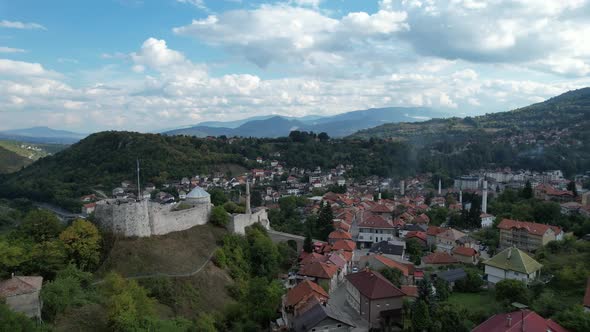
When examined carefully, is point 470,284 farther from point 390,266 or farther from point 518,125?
point 518,125

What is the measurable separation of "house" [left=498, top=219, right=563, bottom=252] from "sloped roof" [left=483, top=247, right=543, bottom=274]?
8.73 metres

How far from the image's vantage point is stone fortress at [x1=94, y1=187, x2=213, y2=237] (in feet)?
77.8

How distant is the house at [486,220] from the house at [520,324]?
96.1 ft

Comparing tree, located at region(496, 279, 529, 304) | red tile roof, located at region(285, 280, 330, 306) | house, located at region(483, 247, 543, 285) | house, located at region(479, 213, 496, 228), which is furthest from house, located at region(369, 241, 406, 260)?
house, located at region(479, 213, 496, 228)

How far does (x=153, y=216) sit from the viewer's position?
84.7 feet

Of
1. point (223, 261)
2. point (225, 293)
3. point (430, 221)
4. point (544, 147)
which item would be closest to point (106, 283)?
→ point (225, 293)

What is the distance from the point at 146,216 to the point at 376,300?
1357 centimetres

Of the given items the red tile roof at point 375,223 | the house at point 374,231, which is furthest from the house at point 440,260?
the red tile roof at point 375,223

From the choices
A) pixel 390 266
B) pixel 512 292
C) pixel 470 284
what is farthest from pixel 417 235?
pixel 512 292

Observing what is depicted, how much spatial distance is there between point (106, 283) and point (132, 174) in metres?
53.2

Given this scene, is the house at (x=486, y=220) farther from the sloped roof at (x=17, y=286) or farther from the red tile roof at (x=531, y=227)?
the sloped roof at (x=17, y=286)

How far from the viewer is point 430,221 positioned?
50.0 meters

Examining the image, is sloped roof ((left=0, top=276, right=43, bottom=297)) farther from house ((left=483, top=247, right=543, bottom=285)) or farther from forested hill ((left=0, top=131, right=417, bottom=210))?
forested hill ((left=0, top=131, right=417, bottom=210))

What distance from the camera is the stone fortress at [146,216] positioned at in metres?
23.7
